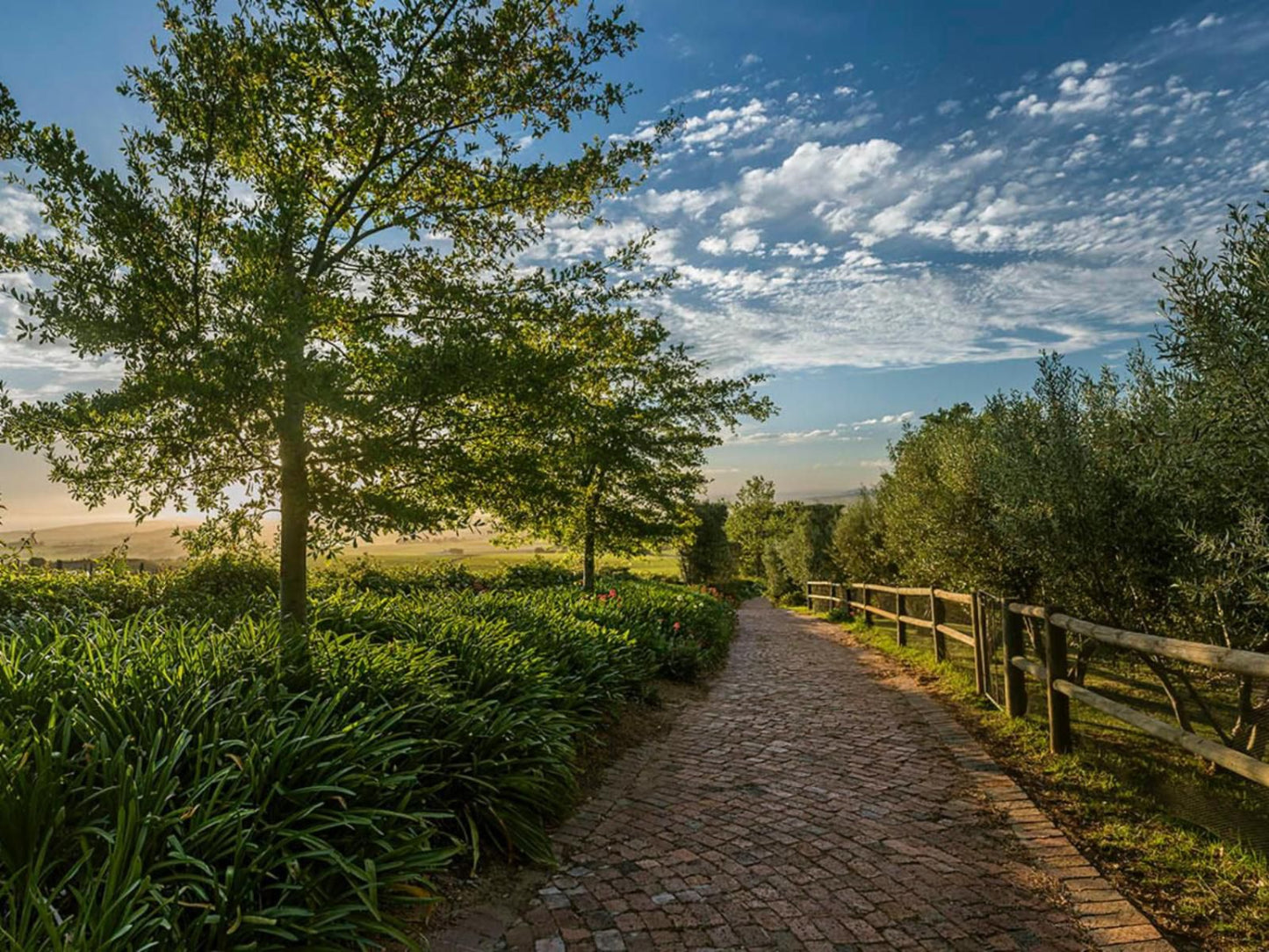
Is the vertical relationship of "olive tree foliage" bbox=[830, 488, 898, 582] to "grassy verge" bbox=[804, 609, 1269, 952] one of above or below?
above

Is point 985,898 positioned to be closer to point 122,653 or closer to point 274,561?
point 122,653

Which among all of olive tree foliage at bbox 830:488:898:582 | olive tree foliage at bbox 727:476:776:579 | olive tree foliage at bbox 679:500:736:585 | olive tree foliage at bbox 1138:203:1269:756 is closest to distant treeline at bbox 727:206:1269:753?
olive tree foliage at bbox 1138:203:1269:756

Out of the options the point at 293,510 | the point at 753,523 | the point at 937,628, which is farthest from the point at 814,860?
the point at 753,523

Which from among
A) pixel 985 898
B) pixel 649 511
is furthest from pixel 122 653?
pixel 649 511

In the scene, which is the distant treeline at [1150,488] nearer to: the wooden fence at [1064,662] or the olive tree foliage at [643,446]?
the wooden fence at [1064,662]

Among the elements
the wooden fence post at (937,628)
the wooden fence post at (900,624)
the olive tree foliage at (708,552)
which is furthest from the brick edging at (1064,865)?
the olive tree foliage at (708,552)

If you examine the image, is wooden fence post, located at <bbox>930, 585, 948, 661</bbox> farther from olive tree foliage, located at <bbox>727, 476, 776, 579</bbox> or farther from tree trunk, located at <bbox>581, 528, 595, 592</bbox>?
olive tree foliage, located at <bbox>727, 476, 776, 579</bbox>

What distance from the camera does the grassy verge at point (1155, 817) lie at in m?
3.33

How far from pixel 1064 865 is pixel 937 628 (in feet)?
21.0

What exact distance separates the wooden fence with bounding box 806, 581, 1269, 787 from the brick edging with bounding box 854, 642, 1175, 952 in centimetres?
84

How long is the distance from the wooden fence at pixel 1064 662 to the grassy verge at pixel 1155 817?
32cm

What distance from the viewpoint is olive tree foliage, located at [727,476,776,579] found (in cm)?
Answer: 4397

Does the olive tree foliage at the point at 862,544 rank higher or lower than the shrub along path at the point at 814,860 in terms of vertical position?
higher

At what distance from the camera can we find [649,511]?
12680 millimetres
